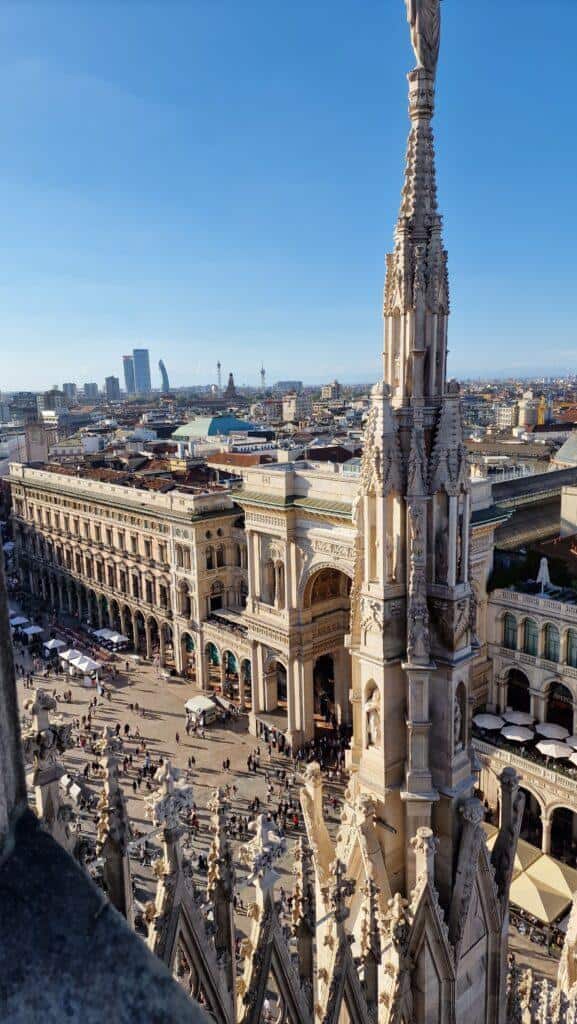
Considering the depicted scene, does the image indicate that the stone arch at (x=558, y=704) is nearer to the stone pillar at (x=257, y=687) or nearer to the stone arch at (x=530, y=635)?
the stone arch at (x=530, y=635)

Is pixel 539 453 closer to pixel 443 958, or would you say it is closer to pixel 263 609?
pixel 263 609

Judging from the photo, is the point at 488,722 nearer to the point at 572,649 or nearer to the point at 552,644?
the point at 552,644

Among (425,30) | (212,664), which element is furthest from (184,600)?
(425,30)

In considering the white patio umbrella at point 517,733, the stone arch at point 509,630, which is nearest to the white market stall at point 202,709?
the white patio umbrella at point 517,733

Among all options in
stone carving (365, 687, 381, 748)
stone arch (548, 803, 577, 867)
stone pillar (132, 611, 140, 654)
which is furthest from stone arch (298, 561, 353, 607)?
stone carving (365, 687, 381, 748)

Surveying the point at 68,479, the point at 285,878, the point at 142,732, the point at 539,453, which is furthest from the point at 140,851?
the point at 539,453

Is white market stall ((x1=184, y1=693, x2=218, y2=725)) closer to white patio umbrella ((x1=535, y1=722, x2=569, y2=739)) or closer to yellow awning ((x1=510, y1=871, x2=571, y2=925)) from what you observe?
white patio umbrella ((x1=535, y1=722, x2=569, y2=739))
